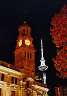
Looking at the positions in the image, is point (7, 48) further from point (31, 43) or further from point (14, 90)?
Result: point (14, 90)

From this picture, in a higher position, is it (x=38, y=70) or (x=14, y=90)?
(x=38, y=70)

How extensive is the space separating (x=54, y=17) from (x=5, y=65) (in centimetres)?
78

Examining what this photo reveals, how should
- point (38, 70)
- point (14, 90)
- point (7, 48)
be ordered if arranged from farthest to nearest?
point (14, 90) < point (38, 70) < point (7, 48)

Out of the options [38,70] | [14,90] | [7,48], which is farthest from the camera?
[14,90]

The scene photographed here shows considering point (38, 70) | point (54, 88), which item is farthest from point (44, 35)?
point (54, 88)

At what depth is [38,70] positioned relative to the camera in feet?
9.66

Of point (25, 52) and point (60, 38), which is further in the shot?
point (25, 52)

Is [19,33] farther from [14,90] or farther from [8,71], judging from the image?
[14,90]

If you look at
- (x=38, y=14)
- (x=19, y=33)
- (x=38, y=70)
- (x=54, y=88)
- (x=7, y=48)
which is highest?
(x=38, y=14)

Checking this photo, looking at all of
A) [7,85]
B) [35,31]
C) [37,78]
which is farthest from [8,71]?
[35,31]

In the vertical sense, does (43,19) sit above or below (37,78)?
above

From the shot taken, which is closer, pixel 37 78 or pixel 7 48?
pixel 7 48

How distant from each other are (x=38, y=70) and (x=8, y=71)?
1.32 ft

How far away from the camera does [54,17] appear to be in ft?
9.55
